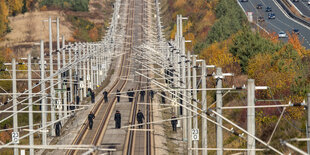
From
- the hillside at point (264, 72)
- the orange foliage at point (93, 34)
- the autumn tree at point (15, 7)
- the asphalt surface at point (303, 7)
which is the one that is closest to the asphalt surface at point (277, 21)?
the asphalt surface at point (303, 7)

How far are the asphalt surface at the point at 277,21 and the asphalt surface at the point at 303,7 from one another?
117 inches

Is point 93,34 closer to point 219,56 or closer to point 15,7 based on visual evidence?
point 15,7

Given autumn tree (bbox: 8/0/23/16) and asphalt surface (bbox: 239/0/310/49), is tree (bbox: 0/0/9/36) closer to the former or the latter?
autumn tree (bbox: 8/0/23/16)

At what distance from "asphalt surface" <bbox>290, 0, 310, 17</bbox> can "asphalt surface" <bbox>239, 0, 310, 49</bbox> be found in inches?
117

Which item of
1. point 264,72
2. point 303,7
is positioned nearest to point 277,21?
point 303,7

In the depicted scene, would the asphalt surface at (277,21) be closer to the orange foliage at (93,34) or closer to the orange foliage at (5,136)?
the orange foliage at (93,34)

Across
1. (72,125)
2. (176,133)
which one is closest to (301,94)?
(176,133)

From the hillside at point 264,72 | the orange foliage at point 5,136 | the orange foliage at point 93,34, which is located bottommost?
the orange foliage at point 5,136

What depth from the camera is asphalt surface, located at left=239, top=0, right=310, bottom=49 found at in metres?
89.8

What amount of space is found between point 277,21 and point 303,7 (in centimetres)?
1360

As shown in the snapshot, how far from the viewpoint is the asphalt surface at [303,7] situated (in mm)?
113250

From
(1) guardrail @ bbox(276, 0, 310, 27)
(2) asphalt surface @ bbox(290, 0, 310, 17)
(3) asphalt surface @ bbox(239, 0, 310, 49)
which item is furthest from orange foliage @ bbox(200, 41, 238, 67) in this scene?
(2) asphalt surface @ bbox(290, 0, 310, 17)

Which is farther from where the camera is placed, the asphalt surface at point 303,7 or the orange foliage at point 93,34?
the orange foliage at point 93,34

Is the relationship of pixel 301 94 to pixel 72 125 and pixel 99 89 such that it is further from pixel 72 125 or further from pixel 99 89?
pixel 99 89
